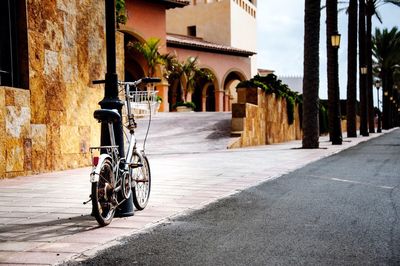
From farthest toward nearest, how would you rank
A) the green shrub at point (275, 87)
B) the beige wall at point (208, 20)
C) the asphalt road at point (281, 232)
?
the beige wall at point (208, 20) < the green shrub at point (275, 87) < the asphalt road at point (281, 232)

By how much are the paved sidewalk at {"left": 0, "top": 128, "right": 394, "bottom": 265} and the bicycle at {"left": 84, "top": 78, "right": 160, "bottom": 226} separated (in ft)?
0.54

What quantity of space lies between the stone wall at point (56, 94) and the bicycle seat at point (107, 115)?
12.8 feet

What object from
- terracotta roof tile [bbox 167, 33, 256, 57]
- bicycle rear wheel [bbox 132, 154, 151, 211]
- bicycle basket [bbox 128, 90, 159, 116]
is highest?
terracotta roof tile [bbox 167, 33, 256, 57]

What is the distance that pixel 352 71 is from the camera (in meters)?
28.7

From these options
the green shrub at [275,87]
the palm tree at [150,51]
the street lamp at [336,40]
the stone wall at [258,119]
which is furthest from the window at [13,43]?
the palm tree at [150,51]

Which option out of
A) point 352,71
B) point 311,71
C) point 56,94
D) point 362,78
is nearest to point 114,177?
point 56,94

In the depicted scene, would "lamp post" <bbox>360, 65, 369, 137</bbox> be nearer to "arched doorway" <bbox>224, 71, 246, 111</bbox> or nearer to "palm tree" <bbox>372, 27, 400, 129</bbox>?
"arched doorway" <bbox>224, 71, 246, 111</bbox>

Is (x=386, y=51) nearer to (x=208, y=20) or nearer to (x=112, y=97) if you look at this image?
(x=208, y=20)

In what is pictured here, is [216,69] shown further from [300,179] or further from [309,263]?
[309,263]

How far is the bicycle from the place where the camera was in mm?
4371

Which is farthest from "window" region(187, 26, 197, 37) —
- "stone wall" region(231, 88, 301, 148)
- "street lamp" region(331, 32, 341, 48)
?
"street lamp" region(331, 32, 341, 48)

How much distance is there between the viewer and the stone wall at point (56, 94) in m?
8.49

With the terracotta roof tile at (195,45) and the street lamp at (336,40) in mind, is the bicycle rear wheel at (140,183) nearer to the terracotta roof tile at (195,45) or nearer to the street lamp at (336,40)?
the street lamp at (336,40)

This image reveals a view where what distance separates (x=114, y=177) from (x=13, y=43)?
5198 millimetres
